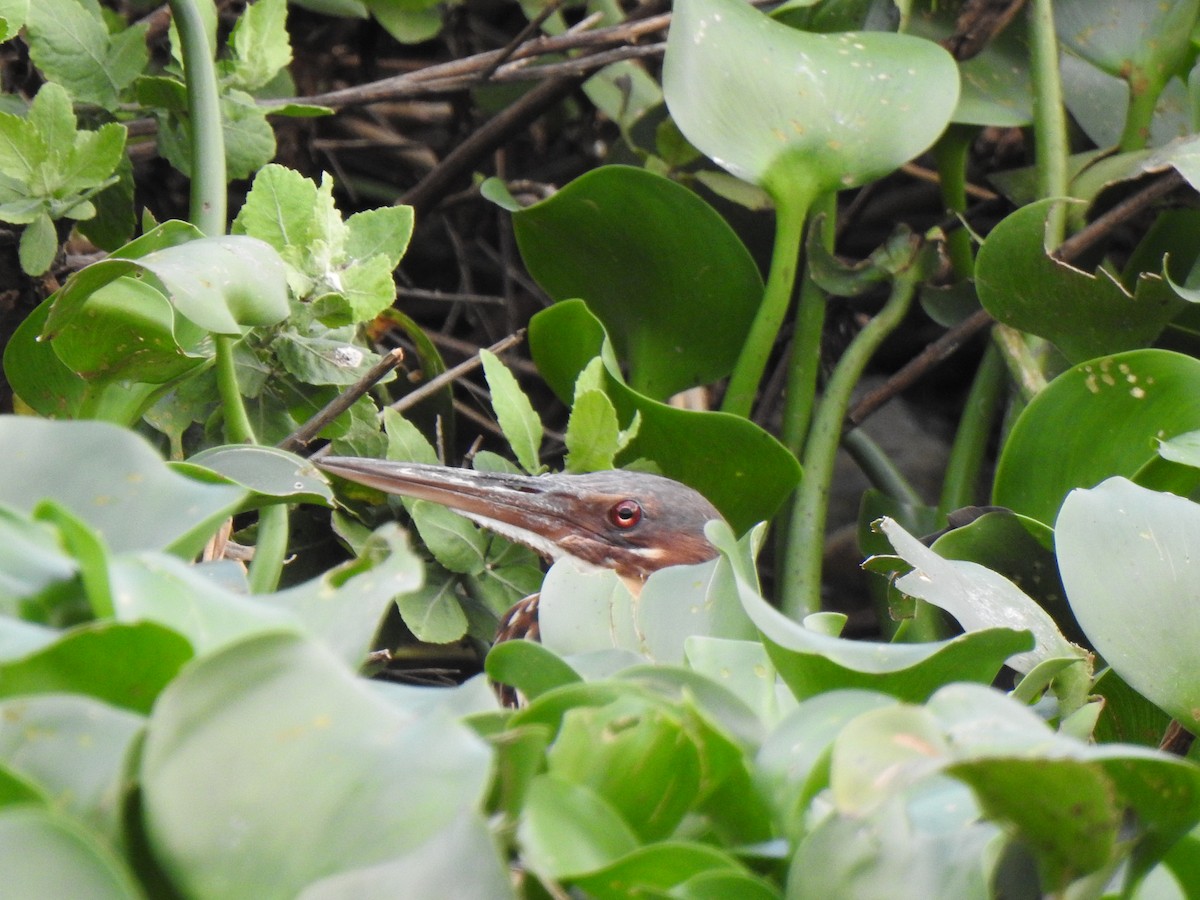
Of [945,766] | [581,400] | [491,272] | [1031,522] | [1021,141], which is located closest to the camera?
[945,766]

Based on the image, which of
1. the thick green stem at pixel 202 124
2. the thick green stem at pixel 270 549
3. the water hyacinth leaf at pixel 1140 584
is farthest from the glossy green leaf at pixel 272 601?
the thick green stem at pixel 202 124

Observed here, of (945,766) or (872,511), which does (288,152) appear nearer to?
(872,511)

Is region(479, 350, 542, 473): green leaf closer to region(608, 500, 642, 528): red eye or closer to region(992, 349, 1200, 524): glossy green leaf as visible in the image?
region(608, 500, 642, 528): red eye

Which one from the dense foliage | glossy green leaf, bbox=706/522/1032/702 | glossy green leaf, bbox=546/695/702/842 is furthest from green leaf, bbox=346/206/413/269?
glossy green leaf, bbox=546/695/702/842

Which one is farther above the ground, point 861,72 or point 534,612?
point 861,72

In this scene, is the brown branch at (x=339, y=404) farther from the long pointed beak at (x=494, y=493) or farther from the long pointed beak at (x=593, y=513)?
the long pointed beak at (x=593, y=513)

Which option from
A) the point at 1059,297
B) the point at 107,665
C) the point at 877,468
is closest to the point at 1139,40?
the point at 1059,297

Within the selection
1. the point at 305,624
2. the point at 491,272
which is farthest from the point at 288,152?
the point at 305,624
